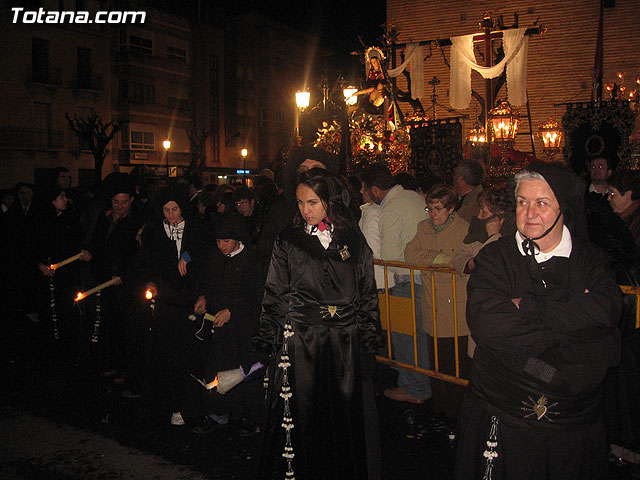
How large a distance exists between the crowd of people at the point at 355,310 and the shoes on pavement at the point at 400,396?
1 cm

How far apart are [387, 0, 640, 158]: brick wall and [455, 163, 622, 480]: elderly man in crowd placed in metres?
19.9

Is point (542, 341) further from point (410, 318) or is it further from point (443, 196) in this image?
point (410, 318)

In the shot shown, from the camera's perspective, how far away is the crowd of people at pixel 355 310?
2.89 m

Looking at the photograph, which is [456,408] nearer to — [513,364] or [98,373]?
[513,364]

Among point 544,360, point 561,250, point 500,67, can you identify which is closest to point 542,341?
point 544,360

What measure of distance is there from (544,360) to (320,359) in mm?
1655

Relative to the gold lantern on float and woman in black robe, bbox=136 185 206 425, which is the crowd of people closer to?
woman in black robe, bbox=136 185 206 425

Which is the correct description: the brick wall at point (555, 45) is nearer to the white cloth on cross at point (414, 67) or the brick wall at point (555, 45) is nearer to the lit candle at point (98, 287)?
the white cloth on cross at point (414, 67)

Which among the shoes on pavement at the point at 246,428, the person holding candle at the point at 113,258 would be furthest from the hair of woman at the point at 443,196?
the person holding candle at the point at 113,258

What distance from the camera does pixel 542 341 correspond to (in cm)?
283

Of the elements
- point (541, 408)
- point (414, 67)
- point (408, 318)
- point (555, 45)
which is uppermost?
point (555, 45)

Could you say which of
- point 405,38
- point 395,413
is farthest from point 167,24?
point 395,413

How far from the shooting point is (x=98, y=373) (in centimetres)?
727

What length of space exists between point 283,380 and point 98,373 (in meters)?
4.09
